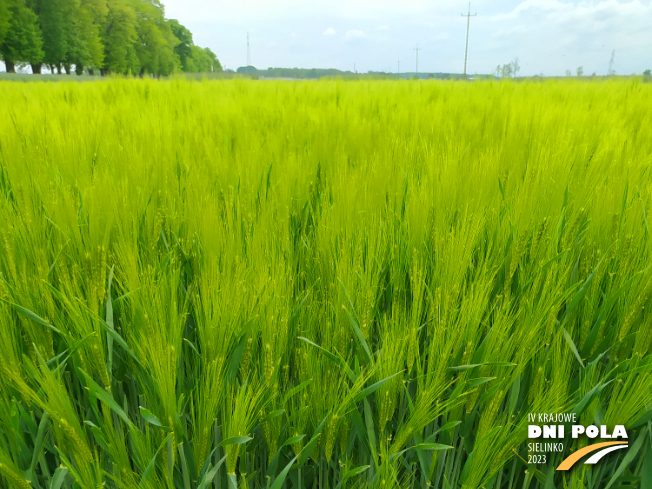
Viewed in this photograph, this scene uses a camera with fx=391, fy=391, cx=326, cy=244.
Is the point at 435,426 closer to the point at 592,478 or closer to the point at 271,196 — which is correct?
the point at 592,478

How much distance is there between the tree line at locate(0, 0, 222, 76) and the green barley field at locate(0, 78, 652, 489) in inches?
596

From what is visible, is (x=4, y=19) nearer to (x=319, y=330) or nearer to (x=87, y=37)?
(x=87, y=37)

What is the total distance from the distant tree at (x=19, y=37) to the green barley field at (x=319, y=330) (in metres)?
24.5

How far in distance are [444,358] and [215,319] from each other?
0.29 metres

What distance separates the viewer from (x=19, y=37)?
1928 centimetres

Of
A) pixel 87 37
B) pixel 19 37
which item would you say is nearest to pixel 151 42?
pixel 87 37

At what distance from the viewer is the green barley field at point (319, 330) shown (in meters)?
0.46

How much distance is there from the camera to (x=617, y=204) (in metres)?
0.82

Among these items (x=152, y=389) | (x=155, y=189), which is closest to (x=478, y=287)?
(x=152, y=389)

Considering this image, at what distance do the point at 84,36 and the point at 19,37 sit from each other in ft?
17.5

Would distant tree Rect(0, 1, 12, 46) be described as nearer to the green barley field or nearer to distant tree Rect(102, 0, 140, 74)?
distant tree Rect(102, 0, 140, 74)

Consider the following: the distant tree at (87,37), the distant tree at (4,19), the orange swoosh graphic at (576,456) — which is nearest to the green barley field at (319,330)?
the orange swoosh graphic at (576,456)

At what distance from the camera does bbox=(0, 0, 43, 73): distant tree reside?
1869 cm

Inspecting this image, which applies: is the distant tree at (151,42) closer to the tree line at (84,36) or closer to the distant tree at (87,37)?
the tree line at (84,36)
